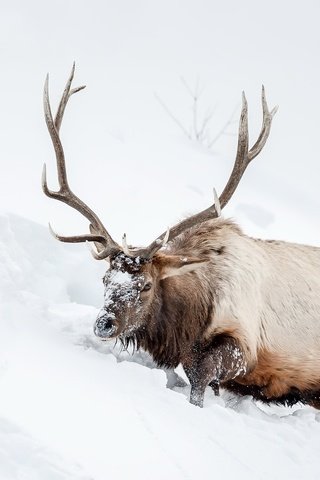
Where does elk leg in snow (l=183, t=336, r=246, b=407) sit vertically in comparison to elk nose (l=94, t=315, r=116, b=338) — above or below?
below

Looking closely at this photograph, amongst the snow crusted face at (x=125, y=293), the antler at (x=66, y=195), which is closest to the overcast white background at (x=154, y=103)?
the antler at (x=66, y=195)

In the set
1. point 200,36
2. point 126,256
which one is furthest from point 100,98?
point 126,256

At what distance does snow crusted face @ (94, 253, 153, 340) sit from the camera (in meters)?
5.62

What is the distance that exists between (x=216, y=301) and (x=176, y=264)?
1.37 feet

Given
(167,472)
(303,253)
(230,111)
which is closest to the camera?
(167,472)

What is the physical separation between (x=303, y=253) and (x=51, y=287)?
2.13 metres

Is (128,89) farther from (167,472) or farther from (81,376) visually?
(167,472)

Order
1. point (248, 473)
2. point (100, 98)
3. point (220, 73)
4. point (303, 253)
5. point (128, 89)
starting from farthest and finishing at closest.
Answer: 1. point (220, 73)
2. point (128, 89)
3. point (100, 98)
4. point (303, 253)
5. point (248, 473)

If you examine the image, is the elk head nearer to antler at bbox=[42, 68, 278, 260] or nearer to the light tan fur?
antler at bbox=[42, 68, 278, 260]

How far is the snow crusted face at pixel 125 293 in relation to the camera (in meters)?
5.62

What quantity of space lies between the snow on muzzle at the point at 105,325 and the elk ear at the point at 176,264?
61cm

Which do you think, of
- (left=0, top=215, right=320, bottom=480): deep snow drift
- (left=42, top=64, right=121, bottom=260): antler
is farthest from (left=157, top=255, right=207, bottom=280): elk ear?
(left=0, top=215, right=320, bottom=480): deep snow drift

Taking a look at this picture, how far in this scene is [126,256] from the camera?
5781 mm

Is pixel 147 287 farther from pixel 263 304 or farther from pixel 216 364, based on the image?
pixel 263 304
